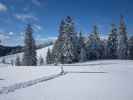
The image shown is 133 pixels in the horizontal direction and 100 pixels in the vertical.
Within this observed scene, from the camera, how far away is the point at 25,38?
5391cm

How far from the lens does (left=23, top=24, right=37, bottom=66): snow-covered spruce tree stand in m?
52.9

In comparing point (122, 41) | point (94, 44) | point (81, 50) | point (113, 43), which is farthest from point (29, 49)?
point (122, 41)

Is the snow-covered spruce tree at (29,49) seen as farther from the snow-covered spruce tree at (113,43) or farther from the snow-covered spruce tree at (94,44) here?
the snow-covered spruce tree at (113,43)

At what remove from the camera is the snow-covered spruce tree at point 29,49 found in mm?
52938

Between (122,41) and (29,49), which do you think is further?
(122,41)

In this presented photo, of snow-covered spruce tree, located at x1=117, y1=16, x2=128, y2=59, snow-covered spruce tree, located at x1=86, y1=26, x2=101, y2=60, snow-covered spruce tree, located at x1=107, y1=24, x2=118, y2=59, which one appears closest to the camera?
snow-covered spruce tree, located at x1=117, y1=16, x2=128, y2=59

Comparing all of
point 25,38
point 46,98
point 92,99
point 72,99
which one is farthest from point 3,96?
point 25,38

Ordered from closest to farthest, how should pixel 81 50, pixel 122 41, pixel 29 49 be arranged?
1. pixel 29 49
2. pixel 122 41
3. pixel 81 50

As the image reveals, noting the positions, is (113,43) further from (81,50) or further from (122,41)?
(81,50)

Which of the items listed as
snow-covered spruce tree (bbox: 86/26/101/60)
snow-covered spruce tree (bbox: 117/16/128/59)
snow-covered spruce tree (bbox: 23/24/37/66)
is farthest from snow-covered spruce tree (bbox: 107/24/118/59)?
snow-covered spruce tree (bbox: 23/24/37/66)

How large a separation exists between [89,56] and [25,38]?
74.4ft

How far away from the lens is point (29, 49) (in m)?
53.5

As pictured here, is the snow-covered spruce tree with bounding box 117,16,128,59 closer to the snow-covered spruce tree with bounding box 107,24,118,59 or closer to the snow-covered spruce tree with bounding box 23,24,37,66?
the snow-covered spruce tree with bounding box 107,24,118,59

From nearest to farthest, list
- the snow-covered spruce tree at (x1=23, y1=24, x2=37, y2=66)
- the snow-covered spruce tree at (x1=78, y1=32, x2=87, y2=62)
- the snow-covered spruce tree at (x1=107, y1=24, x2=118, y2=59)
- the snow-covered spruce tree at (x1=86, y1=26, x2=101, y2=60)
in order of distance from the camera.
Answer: the snow-covered spruce tree at (x1=23, y1=24, x2=37, y2=66)
the snow-covered spruce tree at (x1=107, y1=24, x2=118, y2=59)
the snow-covered spruce tree at (x1=86, y1=26, x2=101, y2=60)
the snow-covered spruce tree at (x1=78, y1=32, x2=87, y2=62)
